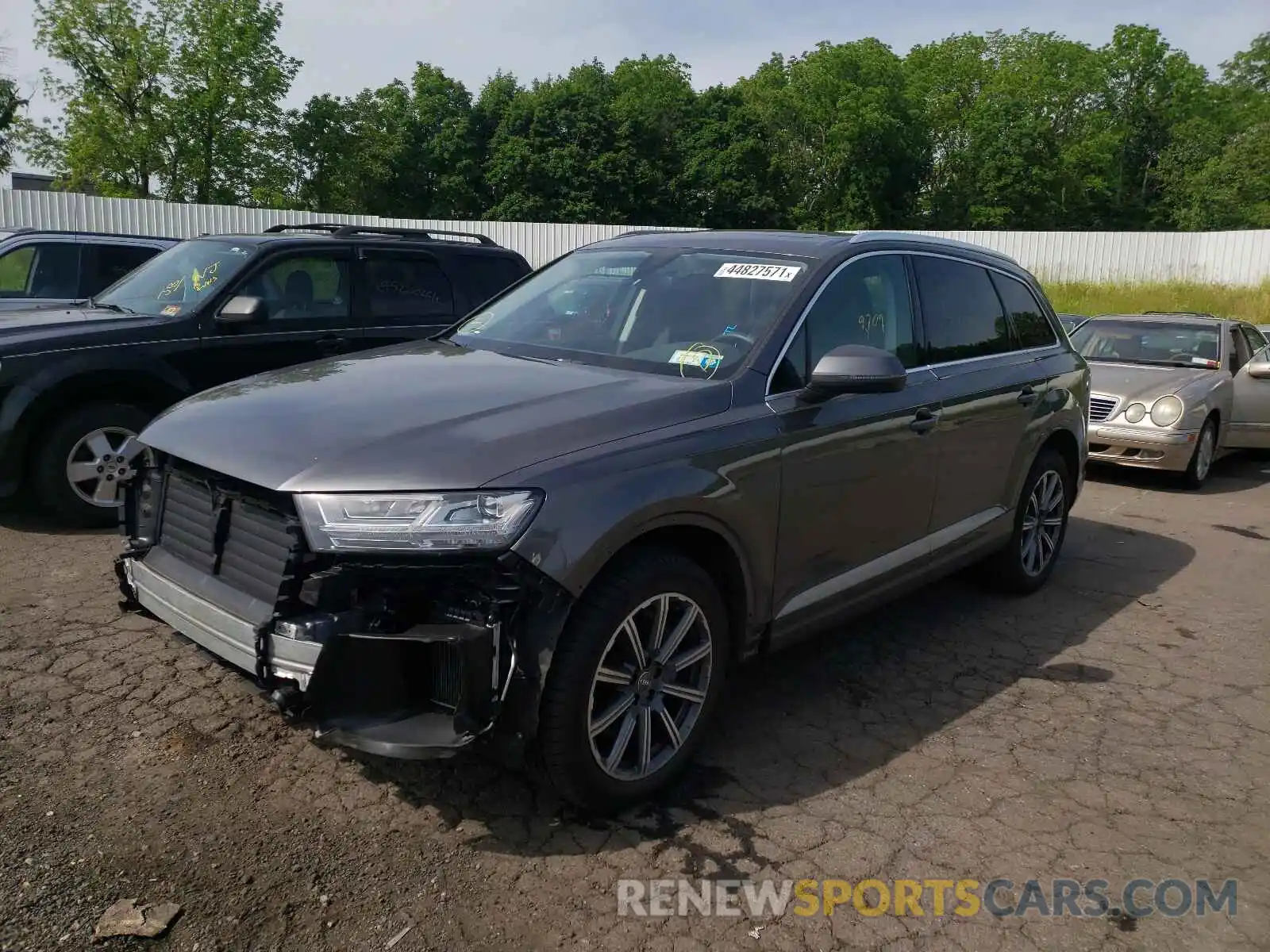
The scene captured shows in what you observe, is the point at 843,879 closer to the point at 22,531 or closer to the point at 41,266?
the point at 22,531

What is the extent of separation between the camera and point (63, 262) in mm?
9414

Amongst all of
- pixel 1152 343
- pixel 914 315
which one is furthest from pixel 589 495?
pixel 1152 343

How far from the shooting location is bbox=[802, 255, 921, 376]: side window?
3953 mm

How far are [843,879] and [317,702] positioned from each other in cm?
162

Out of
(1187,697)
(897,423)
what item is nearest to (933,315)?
(897,423)

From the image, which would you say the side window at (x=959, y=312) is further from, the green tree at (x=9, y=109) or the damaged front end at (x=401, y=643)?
the green tree at (x=9, y=109)

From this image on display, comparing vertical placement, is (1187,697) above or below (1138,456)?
below

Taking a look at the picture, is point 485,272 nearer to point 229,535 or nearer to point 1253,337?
point 229,535

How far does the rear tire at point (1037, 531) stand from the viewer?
18.2 feet

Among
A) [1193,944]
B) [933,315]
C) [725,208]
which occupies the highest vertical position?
[725,208]

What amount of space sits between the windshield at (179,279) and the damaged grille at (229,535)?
3.67 m

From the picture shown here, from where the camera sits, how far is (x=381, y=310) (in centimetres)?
740

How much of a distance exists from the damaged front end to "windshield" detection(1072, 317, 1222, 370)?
8926mm

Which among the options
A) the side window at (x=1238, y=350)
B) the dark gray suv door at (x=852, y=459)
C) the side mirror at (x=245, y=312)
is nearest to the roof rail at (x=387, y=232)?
the side mirror at (x=245, y=312)
